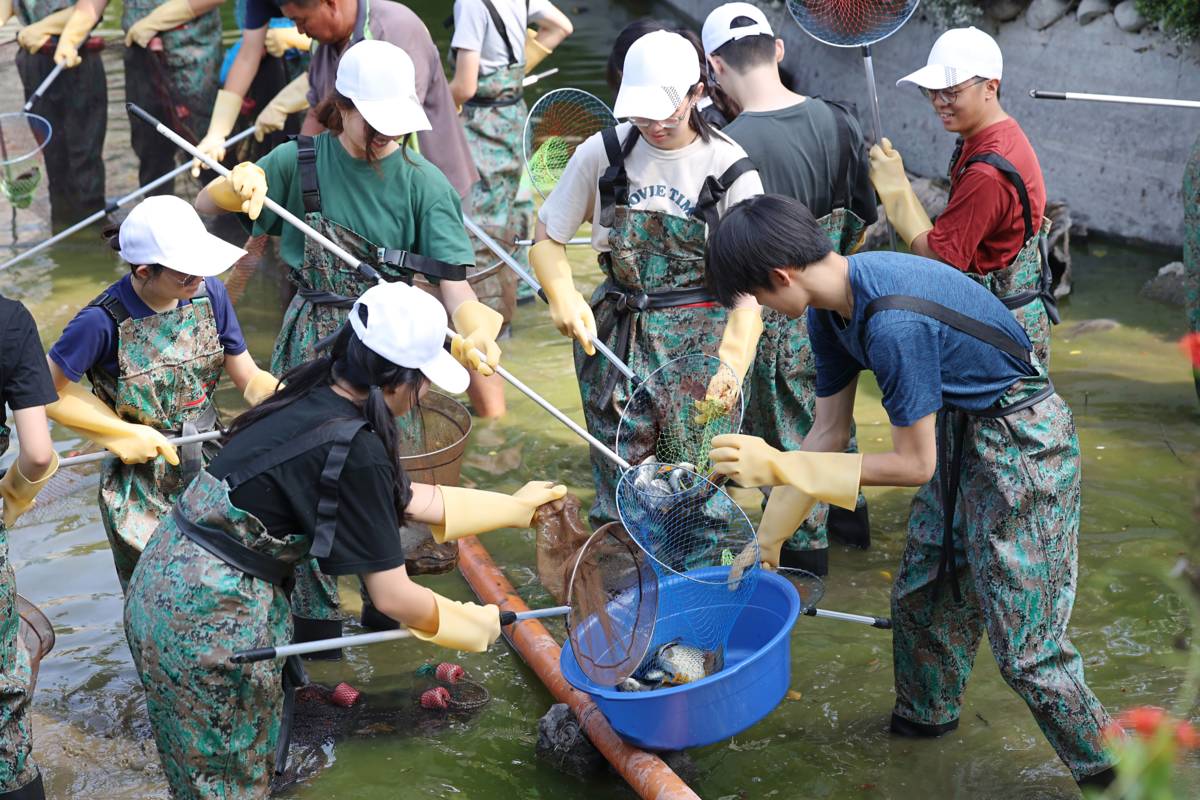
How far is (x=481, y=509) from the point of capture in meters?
3.76

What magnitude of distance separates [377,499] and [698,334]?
1.87m

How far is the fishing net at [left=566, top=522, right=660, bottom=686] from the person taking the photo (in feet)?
12.4

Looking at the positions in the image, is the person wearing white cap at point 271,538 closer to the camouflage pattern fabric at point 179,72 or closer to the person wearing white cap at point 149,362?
the person wearing white cap at point 149,362

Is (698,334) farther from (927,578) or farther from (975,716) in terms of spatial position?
(975,716)

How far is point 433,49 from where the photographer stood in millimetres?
5852

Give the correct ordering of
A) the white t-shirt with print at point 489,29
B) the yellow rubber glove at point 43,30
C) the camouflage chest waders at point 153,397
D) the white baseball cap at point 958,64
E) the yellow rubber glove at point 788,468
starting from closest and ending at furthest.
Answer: the yellow rubber glove at point 788,468 → the camouflage chest waders at point 153,397 → the white baseball cap at point 958,64 → the white t-shirt with print at point 489,29 → the yellow rubber glove at point 43,30

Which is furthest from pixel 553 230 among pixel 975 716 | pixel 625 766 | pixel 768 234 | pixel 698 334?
pixel 975 716

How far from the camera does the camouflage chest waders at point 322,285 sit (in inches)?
182

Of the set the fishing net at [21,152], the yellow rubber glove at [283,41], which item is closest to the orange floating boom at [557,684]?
the yellow rubber glove at [283,41]

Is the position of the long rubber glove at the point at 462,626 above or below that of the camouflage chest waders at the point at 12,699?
above

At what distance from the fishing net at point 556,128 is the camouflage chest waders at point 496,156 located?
65cm

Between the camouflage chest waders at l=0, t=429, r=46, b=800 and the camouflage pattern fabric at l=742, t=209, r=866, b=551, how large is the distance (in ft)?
8.81

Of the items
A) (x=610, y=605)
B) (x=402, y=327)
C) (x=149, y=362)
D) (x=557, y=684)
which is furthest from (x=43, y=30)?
(x=402, y=327)

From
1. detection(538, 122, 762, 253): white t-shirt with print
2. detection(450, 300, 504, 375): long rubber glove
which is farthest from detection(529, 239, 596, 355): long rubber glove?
detection(538, 122, 762, 253): white t-shirt with print
